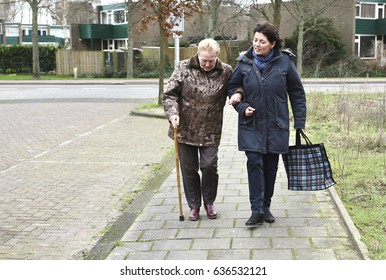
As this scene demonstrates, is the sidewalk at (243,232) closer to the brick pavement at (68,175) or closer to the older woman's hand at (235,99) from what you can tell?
the brick pavement at (68,175)

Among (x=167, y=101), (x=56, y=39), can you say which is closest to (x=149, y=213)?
(x=167, y=101)

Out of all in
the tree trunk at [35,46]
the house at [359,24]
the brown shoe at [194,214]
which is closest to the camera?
the brown shoe at [194,214]

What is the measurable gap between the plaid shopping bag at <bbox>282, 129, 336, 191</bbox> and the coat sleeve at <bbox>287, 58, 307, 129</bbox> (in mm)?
171

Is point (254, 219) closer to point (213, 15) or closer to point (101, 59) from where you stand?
point (213, 15)

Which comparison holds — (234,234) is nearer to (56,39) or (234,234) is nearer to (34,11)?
(34,11)

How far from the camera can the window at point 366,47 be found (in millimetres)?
42194

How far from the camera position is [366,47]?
4256cm

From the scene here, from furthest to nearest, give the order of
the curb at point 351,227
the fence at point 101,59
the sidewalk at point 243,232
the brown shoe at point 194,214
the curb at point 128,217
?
the fence at point 101,59
the brown shoe at point 194,214
the curb at point 128,217
the sidewalk at point 243,232
the curb at point 351,227

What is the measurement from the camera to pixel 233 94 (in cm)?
533

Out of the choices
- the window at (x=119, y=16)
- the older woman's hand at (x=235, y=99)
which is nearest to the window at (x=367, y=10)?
the window at (x=119, y=16)

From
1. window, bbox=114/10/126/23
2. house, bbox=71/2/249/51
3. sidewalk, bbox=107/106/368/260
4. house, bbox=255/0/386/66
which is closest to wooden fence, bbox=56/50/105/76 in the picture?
house, bbox=71/2/249/51

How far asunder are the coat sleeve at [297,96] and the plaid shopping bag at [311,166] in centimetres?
17

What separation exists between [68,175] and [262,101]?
13.2ft

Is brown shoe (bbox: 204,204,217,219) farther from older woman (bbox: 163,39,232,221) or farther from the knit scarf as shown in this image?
the knit scarf
